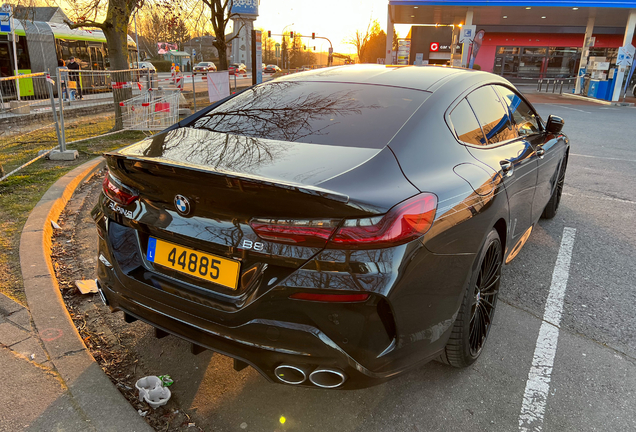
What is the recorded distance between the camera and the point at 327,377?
1.90 m

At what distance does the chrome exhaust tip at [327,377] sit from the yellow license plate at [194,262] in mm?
477

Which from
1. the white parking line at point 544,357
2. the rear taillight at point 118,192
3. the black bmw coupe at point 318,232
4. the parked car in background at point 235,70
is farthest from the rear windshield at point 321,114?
the parked car in background at point 235,70

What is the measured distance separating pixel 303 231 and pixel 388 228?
0.33m

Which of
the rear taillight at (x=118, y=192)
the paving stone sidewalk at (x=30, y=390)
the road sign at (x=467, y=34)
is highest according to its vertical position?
the road sign at (x=467, y=34)

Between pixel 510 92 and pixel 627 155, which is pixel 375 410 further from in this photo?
pixel 627 155

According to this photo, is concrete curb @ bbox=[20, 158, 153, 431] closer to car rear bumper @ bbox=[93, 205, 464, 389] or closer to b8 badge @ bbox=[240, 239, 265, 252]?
car rear bumper @ bbox=[93, 205, 464, 389]

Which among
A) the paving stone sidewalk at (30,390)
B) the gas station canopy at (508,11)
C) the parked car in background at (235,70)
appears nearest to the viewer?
the paving stone sidewalk at (30,390)

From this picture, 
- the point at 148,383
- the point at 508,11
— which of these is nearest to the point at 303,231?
the point at 148,383

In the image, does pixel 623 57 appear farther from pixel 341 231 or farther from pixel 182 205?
pixel 182 205

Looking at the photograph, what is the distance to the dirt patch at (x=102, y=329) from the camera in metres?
2.33

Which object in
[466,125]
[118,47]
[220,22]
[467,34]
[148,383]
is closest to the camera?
[148,383]

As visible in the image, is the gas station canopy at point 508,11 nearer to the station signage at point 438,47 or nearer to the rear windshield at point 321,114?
the station signage at point 438,47

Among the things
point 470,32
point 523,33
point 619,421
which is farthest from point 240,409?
point 523,33

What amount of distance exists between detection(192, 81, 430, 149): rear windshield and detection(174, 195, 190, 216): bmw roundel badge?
2.02ft
